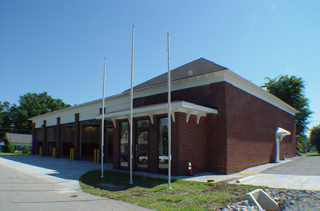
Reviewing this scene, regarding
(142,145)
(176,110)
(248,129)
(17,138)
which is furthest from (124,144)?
(17,138)

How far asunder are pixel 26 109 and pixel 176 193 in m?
77.7

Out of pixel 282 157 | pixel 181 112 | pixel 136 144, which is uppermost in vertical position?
pixel 181 112

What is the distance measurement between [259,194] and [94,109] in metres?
19.8

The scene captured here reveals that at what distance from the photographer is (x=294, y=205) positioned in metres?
7.12

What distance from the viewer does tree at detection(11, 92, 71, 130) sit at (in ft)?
239

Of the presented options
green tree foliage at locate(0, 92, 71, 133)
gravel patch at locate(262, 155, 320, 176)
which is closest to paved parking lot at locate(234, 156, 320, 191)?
gravel patch at locate(262, 155, 320, 176)

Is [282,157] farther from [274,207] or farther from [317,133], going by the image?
[317,133]

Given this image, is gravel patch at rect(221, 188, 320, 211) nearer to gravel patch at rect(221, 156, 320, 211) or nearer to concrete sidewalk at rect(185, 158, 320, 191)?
gravel patch at rect(221, 156, 320, 211)

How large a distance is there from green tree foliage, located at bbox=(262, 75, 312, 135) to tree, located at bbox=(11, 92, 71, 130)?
62295 millimetres

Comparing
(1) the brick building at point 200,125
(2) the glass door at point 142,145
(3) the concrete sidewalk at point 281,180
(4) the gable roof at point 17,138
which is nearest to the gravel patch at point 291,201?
(3) the concrete sidewalk at point 281,180

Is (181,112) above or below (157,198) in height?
above

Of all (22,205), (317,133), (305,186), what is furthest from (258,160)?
(317,133)

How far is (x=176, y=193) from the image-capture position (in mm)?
9047

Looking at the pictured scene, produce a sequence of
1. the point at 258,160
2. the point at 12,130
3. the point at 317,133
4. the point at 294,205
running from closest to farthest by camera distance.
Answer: the point at 294,205, the point at 258,160, the point at 317,133, the point at 12,130
